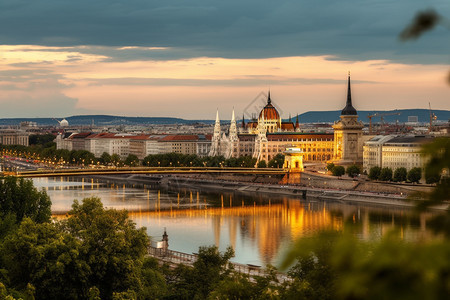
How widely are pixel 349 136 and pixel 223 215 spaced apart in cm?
4104

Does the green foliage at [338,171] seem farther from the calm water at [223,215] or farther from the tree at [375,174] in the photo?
the calm water at [223,215]

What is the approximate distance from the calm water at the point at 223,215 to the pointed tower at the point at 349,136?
21824 millimetres

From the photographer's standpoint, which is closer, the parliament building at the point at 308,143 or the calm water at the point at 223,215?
the calm water at the point at 223,215

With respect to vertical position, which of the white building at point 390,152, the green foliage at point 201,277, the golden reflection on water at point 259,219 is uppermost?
the white building at point 390,152

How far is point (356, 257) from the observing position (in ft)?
5.88

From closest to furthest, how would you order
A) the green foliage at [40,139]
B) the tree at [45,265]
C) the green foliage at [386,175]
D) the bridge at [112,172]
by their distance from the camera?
the tree at [45,265]
the bridge at [112,172]
the green foliage at [386,175]
the green foliage at [40,139]

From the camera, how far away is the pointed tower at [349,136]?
83750 millimetres

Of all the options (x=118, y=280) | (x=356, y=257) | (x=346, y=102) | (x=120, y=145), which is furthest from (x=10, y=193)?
(x=120, y=145)

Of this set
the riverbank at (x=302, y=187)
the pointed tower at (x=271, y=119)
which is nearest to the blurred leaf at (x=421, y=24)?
the riverbank at (x=302, y=187)

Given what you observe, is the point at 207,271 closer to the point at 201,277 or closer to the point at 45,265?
the point at 201,277

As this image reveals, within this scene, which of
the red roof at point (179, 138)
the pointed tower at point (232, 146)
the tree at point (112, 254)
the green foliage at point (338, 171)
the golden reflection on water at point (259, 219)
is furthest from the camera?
the red roof at point (179, 138)

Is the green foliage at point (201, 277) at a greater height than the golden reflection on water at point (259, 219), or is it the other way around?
the green foliage at point (201, 277)

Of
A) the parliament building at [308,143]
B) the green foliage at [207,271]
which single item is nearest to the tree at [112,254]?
the green foliage at [207,271]

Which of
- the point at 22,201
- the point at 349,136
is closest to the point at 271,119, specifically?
the point at 349,136
